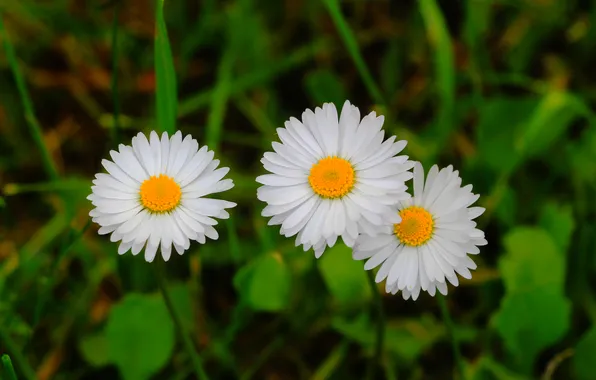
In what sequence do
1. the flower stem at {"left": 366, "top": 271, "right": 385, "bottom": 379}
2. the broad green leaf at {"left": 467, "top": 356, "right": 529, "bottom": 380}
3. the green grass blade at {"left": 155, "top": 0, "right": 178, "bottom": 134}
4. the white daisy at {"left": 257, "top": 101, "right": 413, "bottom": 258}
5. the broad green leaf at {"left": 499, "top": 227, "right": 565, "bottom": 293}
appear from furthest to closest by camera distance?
the broad green leaf at {"left": 499, "top": 227, "right": 565, "bottom": 293}, the broad green leaf at {"left": 467, "top": 356, "right": 529, "bottom": 380}, the green grass blade at {"left": 155, "top": 0, "right": 178, "bottom": 134}, the flower stem at {"left": 366, "top": 271, "right": 385, "bottom": 379}, the white daisy at {"left": 257, "top": 101, "right": 413, "bottom": 258}

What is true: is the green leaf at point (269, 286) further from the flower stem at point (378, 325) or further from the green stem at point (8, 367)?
the green stem at point (8, 367)

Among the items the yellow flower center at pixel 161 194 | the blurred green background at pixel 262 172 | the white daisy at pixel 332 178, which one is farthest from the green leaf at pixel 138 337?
the white daisy at pixel 332 178

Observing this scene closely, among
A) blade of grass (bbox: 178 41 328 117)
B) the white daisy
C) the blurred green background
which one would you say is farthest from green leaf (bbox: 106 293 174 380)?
blade of grass (bbox: 178 41 328 117)

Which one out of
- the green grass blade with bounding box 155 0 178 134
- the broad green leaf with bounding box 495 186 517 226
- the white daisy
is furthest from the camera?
the broad green leaf with bounding box 495 186 517 226

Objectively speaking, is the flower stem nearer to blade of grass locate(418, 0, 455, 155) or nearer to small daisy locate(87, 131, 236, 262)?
small daisy locate(87, 131, 236, 262)

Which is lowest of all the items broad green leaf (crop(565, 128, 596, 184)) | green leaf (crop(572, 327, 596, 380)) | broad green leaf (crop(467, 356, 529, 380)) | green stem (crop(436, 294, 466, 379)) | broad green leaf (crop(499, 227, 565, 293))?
green stem (crop(436, 294, 466, 379))

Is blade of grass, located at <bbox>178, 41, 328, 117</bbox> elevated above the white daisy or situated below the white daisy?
above

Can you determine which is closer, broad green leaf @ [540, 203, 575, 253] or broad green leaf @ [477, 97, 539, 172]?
broad green leaf @ [540, 203, 575, 253]

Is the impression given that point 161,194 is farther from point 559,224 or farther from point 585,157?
point 585,157

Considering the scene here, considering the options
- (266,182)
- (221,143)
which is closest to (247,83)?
(221,143)
